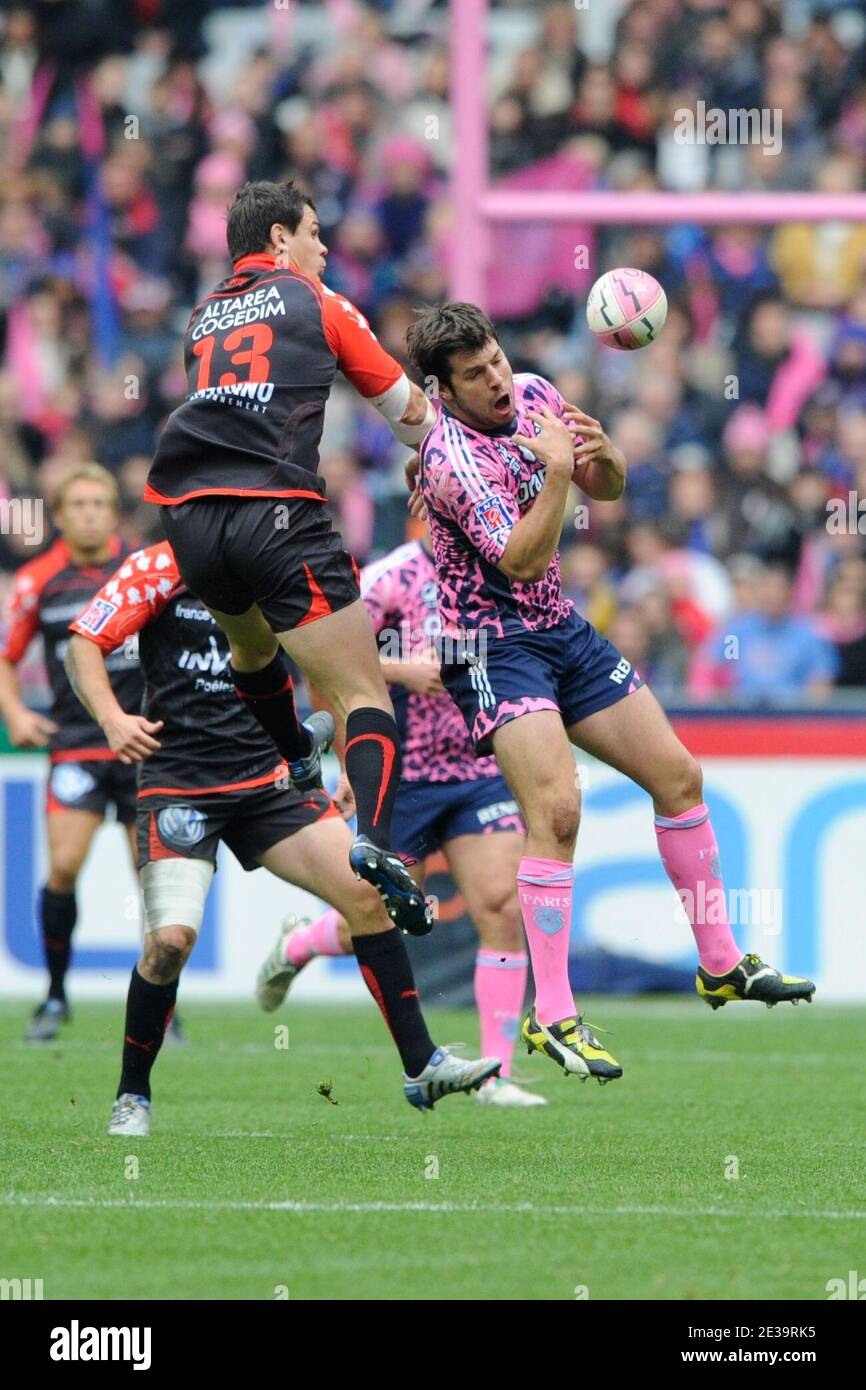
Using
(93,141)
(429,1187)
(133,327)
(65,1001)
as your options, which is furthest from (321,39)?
(429,1187)

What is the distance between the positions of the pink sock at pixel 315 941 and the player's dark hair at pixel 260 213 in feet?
9.41

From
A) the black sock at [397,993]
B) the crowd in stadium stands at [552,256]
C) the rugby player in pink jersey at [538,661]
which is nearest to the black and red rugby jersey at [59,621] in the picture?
the crowd in stadium stands at [552,256]

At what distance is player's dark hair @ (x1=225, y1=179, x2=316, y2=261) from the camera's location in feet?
21.8

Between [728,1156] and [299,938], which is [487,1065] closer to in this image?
[728,1156]

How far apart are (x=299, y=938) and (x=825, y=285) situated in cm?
812

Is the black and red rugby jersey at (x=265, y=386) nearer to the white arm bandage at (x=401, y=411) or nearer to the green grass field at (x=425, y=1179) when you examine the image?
the white arm bandage at (x=401, y=411)

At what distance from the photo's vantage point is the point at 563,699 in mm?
6930

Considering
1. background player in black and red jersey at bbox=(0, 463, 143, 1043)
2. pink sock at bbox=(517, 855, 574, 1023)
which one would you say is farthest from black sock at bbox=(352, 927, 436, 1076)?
background player in black and red jersey at bbox=(0, 463, 143, 1043)

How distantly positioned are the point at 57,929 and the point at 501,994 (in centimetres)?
283

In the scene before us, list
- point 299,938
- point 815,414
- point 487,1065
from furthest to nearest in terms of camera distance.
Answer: point 815,414, point 299,938, point 487,1065

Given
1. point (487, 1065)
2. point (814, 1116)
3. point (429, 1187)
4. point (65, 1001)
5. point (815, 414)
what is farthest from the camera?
point (815, 414)

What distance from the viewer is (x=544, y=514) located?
653 centimetres

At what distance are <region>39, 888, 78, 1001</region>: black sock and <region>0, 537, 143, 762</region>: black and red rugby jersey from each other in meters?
0.65

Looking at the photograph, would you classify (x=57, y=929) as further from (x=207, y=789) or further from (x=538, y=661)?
(x=538, y=661)
